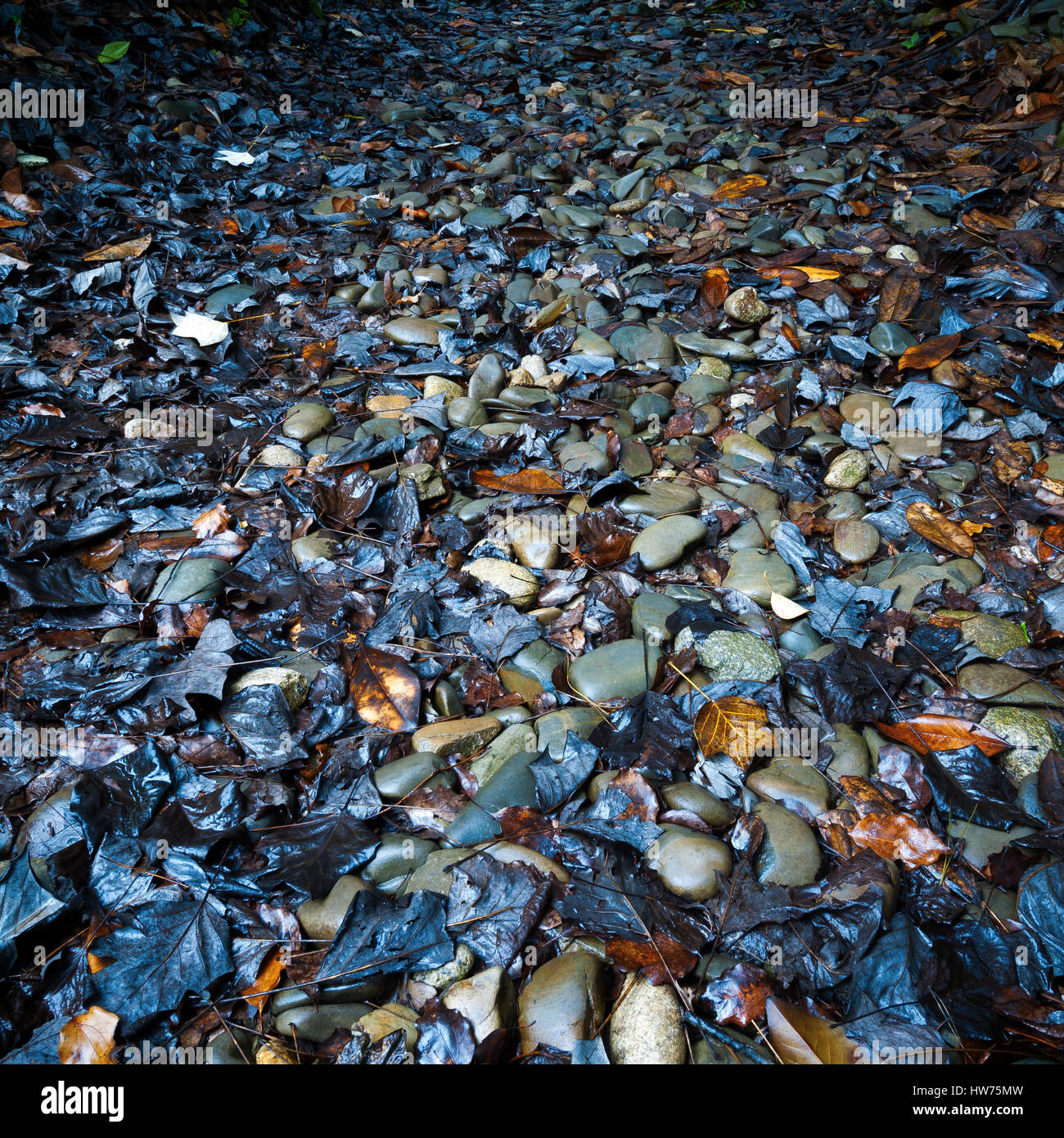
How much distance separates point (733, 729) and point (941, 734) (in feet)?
2.01

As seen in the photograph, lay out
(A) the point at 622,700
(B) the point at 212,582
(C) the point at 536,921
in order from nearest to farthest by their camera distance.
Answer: (C) the point at 536,921 < (A) the point at 622,700 < (B) the point at 212,582

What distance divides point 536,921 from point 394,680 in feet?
2.96

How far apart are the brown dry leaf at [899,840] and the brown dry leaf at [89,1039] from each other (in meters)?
1.88

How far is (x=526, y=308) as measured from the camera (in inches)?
168

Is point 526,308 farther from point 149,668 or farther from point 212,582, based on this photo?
point 149,668

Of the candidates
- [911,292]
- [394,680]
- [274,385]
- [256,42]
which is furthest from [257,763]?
[256,42]

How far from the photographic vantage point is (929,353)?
Answer: 3570 mm

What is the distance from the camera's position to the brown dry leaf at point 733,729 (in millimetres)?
2223

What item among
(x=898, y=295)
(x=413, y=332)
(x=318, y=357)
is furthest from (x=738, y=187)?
(x=318, y=357)

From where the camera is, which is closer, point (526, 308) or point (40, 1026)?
point (40, 1026)

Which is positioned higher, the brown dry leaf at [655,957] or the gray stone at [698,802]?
the gray stone at [698,802]

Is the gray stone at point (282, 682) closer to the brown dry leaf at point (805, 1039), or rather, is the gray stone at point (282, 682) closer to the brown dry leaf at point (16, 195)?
the brown dry leaf at point (805, 1039)

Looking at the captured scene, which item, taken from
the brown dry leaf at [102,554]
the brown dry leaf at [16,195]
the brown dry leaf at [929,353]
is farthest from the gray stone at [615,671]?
the brown dry leaf at [16,195]

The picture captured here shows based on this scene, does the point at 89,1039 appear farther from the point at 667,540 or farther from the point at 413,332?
the point at 413,332
